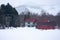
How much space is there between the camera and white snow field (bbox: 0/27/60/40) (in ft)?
Answer: 5.05

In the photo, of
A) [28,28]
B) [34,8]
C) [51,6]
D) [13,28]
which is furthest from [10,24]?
[51,6]

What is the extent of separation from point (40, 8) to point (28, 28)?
381 mm

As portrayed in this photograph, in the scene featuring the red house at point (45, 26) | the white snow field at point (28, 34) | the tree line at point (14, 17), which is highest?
the tree line at point (14, 17)

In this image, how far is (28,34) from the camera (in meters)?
1.56

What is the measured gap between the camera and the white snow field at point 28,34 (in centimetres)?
154

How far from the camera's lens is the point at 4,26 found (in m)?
1.53

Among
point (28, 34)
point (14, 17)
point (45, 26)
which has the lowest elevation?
point (28, 34)

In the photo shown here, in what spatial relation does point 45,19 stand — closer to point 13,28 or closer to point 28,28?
point 28,28

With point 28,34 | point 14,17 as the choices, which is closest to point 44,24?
point 28,34

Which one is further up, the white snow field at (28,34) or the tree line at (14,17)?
the tree line at (14,17)

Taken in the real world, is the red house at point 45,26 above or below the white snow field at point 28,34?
Answer: above

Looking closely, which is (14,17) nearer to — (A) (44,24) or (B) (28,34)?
(B) (28,34)

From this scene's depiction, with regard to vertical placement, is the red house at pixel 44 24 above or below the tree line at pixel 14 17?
below

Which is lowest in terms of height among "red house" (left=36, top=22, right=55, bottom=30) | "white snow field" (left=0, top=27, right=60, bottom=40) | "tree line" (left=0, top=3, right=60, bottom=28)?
"white snow field" (left=0, top=27, right=60, bottom=40)
